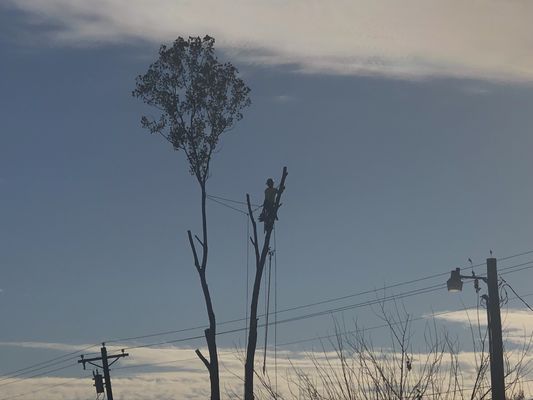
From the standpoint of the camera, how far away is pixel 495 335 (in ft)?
Answer: 77.4

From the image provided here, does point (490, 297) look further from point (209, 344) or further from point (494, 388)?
point (209, 344)

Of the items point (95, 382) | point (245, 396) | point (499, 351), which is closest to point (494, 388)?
point (499, 351)

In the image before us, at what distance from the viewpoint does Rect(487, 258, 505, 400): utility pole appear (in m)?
22.8

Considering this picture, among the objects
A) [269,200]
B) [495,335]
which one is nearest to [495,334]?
[495,335]

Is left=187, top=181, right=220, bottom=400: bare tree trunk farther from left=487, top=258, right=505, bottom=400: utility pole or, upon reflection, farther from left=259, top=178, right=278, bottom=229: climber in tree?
left=487, top=258, right=505, bottom=400: utility pole

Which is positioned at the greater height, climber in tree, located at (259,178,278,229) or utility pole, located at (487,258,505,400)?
climber in tree, located at (259,178,278,229)

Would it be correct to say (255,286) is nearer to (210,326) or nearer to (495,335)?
(210,326)

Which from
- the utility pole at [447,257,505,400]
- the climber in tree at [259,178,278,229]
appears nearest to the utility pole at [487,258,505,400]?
the utility pole at [447,257,505,400]

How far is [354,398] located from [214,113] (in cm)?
1669

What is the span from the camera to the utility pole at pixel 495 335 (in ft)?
74.6

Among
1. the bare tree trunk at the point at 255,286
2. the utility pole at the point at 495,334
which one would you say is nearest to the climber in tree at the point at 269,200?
the bare tree trunk at the point at 255,286

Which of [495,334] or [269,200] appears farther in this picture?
[269,200]

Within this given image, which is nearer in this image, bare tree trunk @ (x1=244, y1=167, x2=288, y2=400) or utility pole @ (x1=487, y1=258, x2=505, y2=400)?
utility pole @ (x1=487, y1=258, x2=505, y2=400)

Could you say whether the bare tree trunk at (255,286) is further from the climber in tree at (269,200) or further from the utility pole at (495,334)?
the utility pole at (495,334)
